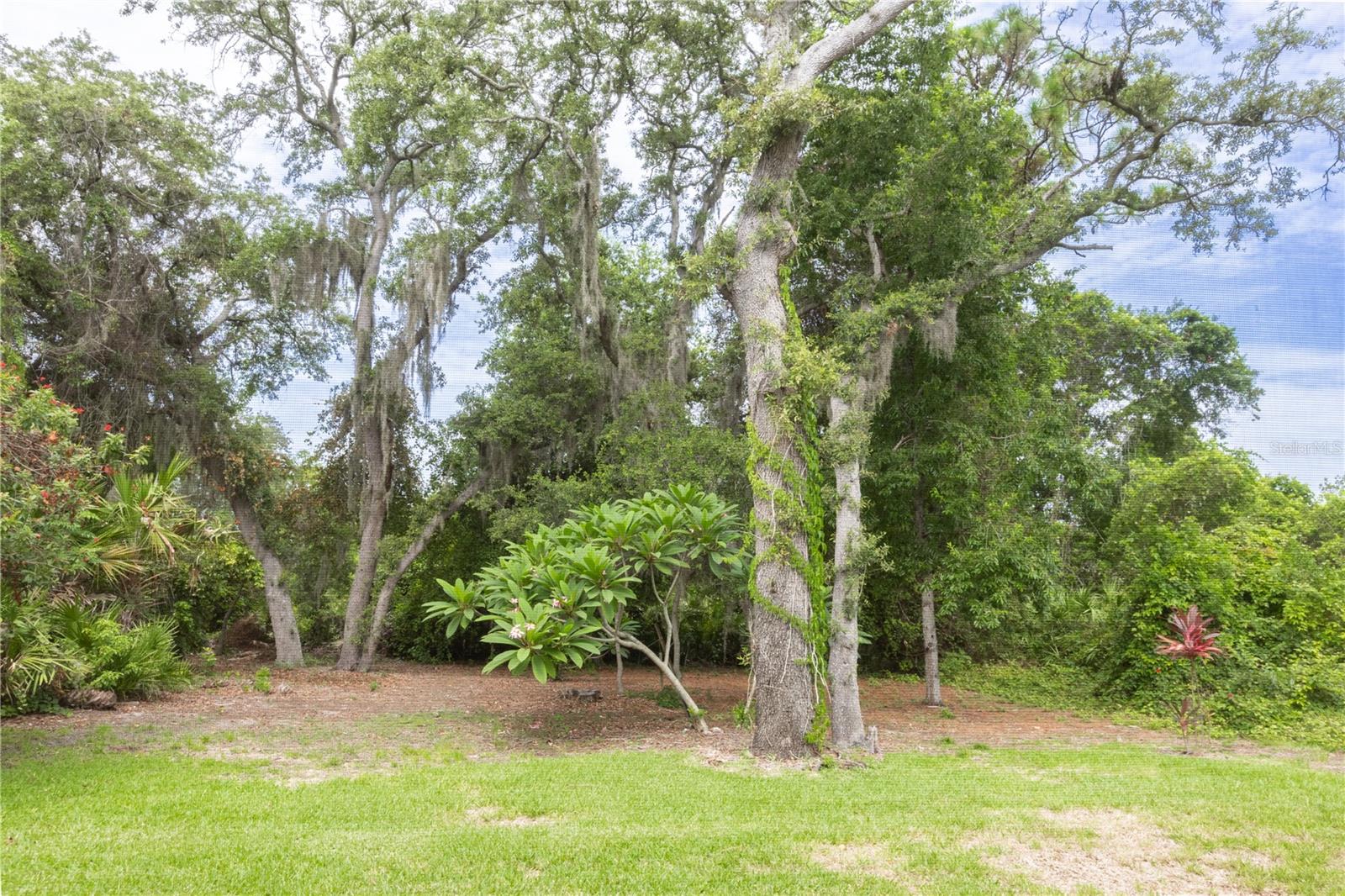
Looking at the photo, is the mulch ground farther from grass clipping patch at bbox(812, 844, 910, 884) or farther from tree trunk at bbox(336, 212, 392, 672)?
grass clipping patch at bbox(812, 844, 910, 884)

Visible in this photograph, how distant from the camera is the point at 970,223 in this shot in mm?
9406

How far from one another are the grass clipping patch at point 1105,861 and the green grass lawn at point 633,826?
0.02m

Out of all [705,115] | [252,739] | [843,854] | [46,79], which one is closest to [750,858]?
[843,854]

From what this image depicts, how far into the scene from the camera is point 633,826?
422 cm

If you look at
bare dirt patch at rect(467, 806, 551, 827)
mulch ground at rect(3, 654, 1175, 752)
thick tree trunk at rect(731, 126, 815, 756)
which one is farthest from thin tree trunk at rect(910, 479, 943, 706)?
bare dirt patch at rect(467, 806, 551, 827)

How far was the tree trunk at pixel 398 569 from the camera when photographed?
13102 mm

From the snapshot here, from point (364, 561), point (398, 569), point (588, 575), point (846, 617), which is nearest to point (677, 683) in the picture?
point (588, 575)

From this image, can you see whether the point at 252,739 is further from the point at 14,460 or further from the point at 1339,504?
the point at 1339,504

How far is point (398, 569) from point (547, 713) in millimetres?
5535

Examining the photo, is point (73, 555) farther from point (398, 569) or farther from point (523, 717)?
point (398, 569)

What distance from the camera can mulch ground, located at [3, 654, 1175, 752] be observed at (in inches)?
295

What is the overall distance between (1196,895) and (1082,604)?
453 inches

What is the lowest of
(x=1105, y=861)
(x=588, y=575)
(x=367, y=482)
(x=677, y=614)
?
(x=1105, y=861)

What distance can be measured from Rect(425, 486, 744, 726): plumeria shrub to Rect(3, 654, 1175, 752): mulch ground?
0.73 meters
